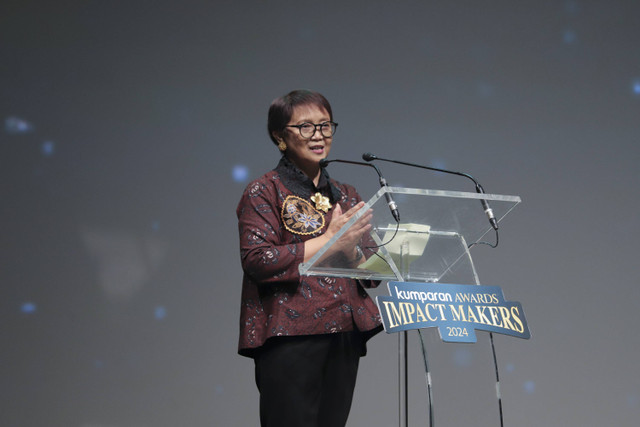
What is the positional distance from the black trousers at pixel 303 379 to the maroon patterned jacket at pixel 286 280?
42 millimetres

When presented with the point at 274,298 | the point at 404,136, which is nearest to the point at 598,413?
the point at 404,136

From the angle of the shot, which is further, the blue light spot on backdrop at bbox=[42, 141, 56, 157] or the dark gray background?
the blue light spot on backdrop at bbox=[42, 141, 56, 157]

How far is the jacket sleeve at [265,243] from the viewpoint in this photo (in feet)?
5.78

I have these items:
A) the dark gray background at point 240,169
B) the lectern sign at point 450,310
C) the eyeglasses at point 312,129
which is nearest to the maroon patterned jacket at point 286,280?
the eyeglasses at point 312,129

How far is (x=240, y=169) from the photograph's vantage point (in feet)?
11.1

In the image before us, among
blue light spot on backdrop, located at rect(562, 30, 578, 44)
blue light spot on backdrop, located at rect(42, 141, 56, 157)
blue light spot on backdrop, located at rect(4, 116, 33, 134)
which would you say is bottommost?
blue light spot on backdrop, located at rect(42, 141, 56, 157)

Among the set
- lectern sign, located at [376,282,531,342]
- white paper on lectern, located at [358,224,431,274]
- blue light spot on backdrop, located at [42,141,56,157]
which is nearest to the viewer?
lectern sign, located at [376,282,531,342]

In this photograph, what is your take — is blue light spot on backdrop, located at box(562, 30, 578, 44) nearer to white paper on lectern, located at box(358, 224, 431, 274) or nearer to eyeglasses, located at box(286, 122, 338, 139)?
eyeglasses, located at box(286, 122, 338, 139)

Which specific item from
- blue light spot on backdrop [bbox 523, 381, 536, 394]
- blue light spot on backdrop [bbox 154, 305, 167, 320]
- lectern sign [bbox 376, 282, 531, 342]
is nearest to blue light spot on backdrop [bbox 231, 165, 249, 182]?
blue light spot on backdrop [bbox 154, 305, 167, 320]

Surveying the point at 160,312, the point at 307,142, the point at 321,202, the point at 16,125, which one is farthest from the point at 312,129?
the point at 16,125

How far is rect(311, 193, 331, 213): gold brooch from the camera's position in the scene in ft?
6.48

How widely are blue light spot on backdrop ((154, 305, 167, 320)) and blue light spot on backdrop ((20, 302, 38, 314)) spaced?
55 centimetres

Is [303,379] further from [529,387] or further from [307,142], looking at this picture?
[529,387]

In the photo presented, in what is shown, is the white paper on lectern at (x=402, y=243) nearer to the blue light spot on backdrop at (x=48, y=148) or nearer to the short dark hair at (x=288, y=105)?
the short dark hair at (x=288, y=105)
